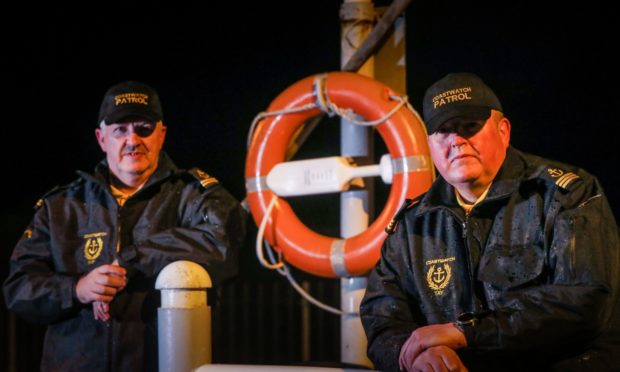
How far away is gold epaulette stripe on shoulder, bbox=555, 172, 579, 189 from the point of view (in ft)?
6.93

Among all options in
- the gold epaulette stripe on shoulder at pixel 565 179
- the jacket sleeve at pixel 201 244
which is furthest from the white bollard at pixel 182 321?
the gold epaulette stripe on shoulder at pixel 565 179

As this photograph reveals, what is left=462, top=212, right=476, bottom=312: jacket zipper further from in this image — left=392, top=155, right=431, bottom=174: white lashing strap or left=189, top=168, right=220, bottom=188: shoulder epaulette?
left=189, top=168, right=220, bottom=188: shoulder epaulette

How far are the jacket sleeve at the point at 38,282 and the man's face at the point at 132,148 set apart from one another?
1.14 feet

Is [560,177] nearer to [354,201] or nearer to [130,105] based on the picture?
[354,201]

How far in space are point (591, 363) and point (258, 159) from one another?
1.86 m

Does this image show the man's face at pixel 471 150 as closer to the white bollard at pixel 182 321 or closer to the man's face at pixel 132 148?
the white bollard at pixel 182 321

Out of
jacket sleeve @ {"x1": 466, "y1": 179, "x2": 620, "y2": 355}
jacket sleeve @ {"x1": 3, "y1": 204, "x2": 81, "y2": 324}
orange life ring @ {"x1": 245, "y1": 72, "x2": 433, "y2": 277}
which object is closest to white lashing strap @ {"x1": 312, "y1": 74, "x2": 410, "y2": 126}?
orange life ring @ {"x1": 245, "y1": 72, "x2": 433, "y2": 277}

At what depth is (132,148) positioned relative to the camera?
291cm

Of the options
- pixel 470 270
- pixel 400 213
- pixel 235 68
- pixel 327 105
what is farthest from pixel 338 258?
pixel 235 68

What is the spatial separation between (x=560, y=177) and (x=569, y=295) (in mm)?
341

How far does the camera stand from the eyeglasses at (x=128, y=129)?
2930mm

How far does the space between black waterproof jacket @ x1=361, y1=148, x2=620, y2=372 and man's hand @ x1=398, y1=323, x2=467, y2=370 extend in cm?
4

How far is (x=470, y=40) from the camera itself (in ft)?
24.9

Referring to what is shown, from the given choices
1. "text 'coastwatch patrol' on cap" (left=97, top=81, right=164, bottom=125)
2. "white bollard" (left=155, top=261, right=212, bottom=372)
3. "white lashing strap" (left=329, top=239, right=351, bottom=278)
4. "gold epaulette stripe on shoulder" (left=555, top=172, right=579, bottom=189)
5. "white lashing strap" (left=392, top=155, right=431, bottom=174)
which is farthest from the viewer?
"white lashing strap" (left=329, top=239, right=351, bottom=278)
